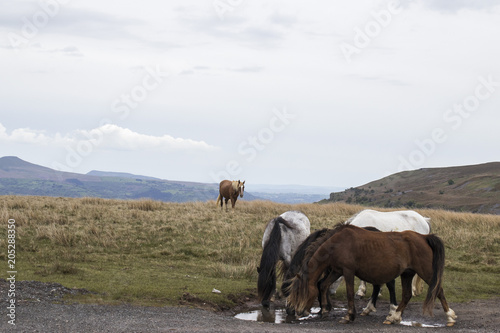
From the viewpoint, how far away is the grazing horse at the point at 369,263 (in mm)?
8945

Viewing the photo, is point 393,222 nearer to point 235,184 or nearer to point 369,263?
point 369,263

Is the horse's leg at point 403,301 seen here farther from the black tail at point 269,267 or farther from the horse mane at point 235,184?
the horse mane at point 235,184

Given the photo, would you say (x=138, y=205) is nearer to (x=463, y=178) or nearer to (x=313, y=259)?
(x=313, y=259)

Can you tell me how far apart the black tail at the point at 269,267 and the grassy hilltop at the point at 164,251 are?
35.5 inches

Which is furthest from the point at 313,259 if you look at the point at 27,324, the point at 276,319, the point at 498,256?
the point at 498,256

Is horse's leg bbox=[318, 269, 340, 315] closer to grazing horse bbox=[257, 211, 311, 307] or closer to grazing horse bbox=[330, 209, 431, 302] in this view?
grazing horse bbox=[257, 211, 311, 307]

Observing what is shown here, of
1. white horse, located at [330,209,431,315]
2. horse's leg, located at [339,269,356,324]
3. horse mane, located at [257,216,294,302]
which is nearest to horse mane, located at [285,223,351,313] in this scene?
horse's leg, located at [339,269,356,324]

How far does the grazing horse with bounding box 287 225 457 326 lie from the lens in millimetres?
8945

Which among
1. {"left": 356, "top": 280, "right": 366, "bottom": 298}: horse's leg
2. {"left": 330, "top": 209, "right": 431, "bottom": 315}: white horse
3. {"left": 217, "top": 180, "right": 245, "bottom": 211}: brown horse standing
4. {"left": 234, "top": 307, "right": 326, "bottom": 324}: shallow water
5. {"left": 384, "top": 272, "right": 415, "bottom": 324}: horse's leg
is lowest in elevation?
{"left": 234, "top": 307, "right": 326, "bottom": 324}: shallow water

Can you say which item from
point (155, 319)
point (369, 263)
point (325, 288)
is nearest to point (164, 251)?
point (155, 319)

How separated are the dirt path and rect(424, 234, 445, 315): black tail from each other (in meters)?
0.46

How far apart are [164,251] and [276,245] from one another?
618 cm

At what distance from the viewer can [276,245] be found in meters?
11.0

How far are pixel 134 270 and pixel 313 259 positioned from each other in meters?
6.28
